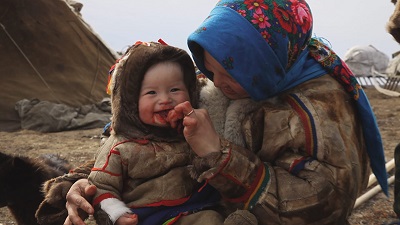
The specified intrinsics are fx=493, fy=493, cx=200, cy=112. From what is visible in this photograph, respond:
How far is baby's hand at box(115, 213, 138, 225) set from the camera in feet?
4.83

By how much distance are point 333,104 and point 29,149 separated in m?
4.86

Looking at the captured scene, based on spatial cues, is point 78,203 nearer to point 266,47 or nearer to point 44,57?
point 266,47

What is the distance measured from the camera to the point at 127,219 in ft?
4.83

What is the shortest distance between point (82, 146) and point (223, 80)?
4687mm

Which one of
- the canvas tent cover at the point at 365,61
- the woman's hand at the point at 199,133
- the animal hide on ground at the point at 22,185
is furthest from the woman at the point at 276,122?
the canvas tent cover at the point at 365,61

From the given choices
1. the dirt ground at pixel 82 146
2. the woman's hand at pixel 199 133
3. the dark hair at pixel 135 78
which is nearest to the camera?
the woman's hand at pixel 199 133

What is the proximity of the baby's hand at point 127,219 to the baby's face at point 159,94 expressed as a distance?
12.5 inches

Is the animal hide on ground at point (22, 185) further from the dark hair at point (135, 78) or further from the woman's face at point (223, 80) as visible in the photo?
the woman's face at point (223, 80)

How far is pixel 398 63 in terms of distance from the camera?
1466 centimetres

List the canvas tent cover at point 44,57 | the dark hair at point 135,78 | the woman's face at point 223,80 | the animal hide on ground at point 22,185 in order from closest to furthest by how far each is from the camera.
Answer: the woman's face at point 223,80
the dark hair at point 135,78
the animal hide on ground at point 22,185
the canvas tent cover at point 44,57

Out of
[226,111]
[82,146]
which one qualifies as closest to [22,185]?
[226,111]

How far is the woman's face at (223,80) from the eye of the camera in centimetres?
154

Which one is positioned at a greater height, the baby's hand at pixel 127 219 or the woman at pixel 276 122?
the woman at pixel 276 122

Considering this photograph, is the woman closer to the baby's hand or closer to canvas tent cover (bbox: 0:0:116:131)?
the baby's hand
